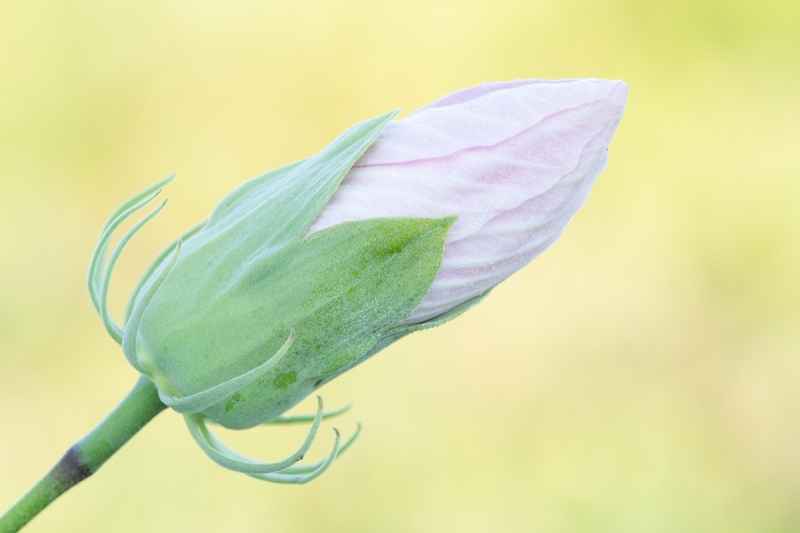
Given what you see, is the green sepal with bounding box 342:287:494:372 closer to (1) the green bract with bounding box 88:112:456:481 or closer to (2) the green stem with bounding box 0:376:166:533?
(1) the green bract with bounding box 88:112:456:481

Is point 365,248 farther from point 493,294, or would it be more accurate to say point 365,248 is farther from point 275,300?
point 493,294

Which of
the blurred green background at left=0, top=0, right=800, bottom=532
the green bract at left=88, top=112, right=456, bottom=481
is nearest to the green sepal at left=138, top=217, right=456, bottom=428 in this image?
the green bract at left=88, top=112, right=456, bottom=481

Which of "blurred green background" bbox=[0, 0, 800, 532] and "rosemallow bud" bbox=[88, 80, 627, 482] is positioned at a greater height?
"rosemallow bud" bbox=[88, 80, 627, 482]

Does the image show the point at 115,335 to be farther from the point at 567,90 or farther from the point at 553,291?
the point at 553,291

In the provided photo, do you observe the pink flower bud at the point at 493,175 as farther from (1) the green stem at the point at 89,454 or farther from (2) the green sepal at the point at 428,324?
(1) the green stem at the point at 89,454

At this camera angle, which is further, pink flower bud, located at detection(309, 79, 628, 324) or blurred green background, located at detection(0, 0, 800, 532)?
blurred green background, located at detection(0, 0, 800, 532)

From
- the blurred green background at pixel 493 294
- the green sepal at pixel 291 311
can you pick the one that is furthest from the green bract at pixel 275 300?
the blurred green background at pixel 493 294

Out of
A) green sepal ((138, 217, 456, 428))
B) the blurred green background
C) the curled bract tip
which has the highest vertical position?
green sepal ((138, 217, 456, 428))

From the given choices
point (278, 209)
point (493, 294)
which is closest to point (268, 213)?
point (278, 209)
